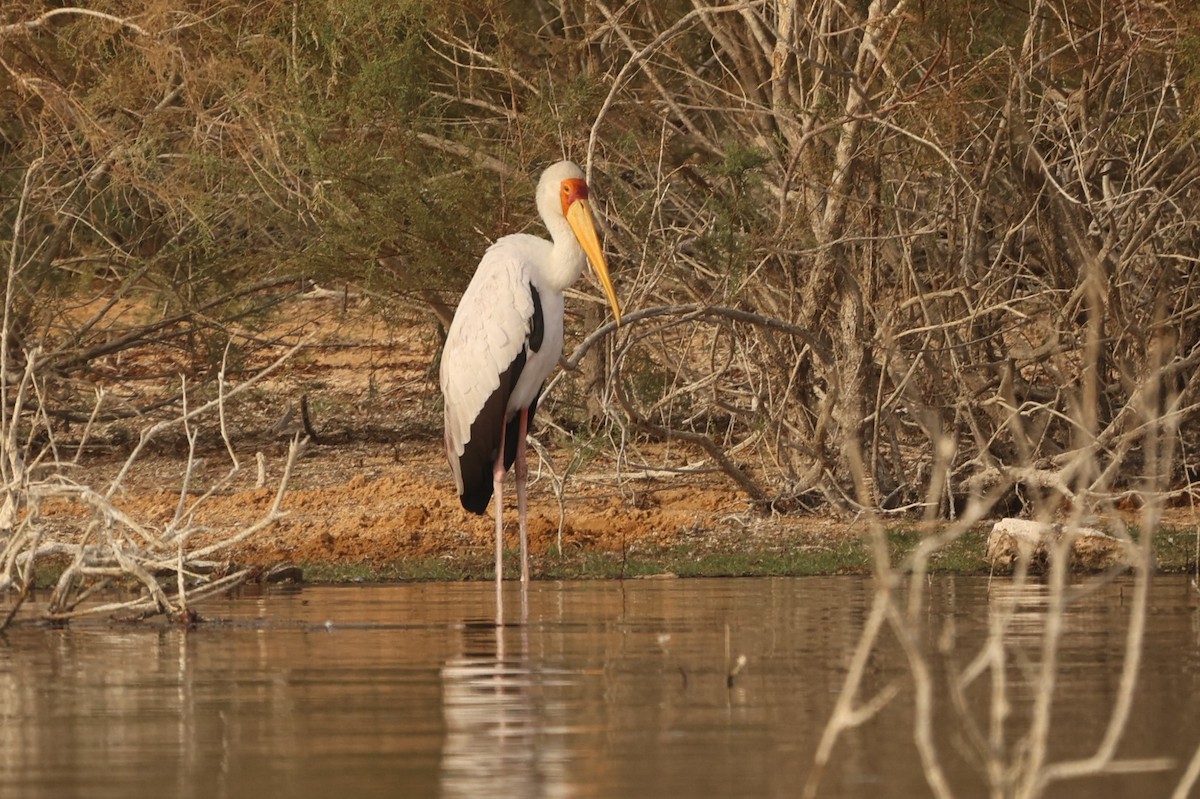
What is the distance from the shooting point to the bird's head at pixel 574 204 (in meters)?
11.1

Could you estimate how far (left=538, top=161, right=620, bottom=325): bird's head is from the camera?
11.1 meters

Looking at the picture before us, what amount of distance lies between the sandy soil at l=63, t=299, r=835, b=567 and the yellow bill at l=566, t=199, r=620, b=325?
1608 millimetres

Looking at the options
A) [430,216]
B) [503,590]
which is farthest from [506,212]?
[503,590]

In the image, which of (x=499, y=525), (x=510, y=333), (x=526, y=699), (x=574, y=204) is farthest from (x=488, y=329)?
(x=526, y=699)

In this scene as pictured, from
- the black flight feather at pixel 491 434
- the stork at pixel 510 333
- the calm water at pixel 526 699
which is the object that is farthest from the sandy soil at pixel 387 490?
the calm water at pixel 526 699

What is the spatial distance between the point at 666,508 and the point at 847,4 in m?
3.15

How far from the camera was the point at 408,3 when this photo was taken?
12.4 m

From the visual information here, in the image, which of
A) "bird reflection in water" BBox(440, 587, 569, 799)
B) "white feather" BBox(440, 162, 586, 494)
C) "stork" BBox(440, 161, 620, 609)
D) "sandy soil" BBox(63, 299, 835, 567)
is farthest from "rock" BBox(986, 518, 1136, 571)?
"bird reflection in water" BBox(440, 587, 569, 799)

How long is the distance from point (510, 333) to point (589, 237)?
0.65 metres

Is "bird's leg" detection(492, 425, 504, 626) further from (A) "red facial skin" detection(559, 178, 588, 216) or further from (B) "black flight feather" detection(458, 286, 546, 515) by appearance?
(A) "red facial skin" detection(559, 178, 588, 216)

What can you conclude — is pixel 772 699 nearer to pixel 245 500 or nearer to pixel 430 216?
pixel 430 216

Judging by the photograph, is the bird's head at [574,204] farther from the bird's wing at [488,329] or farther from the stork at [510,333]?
the bird's wing at [488,329]

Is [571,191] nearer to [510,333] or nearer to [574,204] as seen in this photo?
[574,204]

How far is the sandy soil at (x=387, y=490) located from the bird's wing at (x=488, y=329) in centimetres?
113
